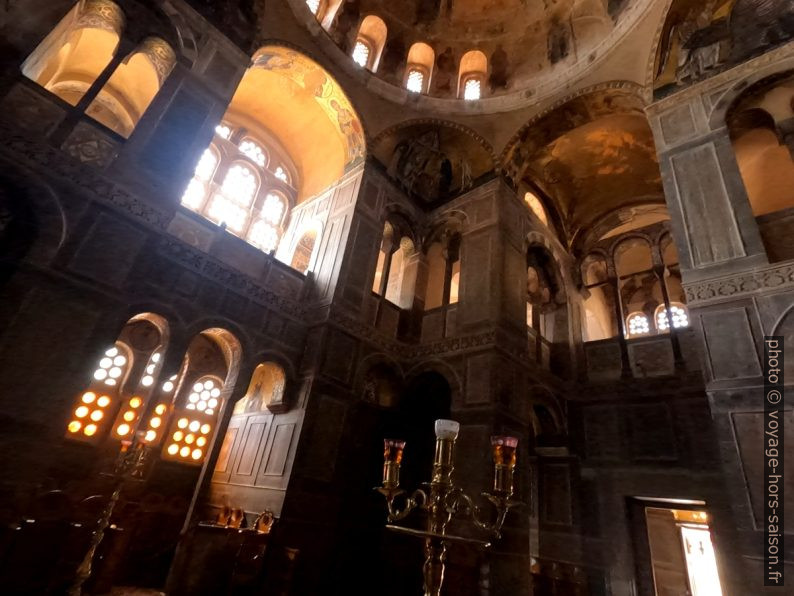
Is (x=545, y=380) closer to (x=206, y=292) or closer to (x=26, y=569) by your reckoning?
(x=206, y=292)

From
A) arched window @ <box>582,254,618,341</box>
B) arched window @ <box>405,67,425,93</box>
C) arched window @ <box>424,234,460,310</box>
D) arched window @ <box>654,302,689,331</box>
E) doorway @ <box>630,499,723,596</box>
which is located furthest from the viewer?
arched window @ <box>582,254,618,341</box>

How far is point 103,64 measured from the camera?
11.2m

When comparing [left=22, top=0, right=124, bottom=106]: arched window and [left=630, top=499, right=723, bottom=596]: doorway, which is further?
[left=630, top=499, right=723, bottom=596]: doorway

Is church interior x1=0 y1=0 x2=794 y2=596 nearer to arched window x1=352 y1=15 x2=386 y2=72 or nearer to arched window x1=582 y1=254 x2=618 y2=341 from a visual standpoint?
arched window x1=352 y1=15 x2=386 y2=72

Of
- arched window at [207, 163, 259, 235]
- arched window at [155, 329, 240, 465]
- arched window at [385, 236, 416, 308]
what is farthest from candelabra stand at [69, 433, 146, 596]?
arched window at [385, 236, 416, 308]

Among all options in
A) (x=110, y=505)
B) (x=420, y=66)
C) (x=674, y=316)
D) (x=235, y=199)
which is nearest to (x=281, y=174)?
(x=235, y=199)

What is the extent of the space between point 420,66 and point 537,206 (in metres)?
→ 5.51

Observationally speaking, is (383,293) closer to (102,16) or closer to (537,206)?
(537,206)

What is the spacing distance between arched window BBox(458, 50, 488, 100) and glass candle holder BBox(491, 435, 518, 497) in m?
12.0

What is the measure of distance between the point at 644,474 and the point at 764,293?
4.83 meters

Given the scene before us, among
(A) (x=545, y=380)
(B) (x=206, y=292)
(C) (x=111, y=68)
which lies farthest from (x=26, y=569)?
(A) (x=545, y=380)

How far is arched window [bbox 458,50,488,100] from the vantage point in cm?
1305

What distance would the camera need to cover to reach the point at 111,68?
7.29 metres

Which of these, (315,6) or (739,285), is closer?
(739,285)
